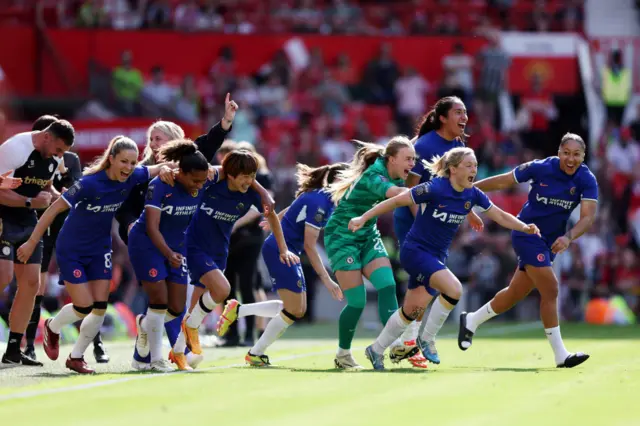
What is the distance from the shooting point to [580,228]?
1156 centimetres

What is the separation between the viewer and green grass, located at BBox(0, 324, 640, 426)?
748 centimetres

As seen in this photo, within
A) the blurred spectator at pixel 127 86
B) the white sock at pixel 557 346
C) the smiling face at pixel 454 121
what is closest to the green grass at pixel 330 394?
the white sock at pixel 557 346

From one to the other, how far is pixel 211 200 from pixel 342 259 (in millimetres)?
1286

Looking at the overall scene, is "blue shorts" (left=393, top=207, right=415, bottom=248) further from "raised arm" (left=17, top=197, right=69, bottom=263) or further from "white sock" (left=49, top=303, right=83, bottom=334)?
"raised arm" (left=17, top=197, right=69, bottom=263)

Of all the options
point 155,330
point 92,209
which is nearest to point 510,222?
point 155,330

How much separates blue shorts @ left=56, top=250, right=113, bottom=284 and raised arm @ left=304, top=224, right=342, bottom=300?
73.2 inches

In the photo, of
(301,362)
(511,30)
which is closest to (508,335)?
(301,362)

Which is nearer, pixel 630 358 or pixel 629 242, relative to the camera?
pixel 630 358

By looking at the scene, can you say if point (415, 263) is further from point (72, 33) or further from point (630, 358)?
point (72, 33)

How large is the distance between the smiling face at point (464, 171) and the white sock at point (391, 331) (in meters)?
1.25

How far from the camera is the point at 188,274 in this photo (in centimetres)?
1164

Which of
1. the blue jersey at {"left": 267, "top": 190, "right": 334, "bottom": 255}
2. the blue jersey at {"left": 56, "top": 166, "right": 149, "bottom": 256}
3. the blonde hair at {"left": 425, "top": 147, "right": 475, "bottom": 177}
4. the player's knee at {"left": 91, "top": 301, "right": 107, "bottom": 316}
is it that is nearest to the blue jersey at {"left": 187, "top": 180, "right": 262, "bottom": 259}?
the blue jersey at {"left": 267, "top": 190, "right": 334, "bottom": 255}

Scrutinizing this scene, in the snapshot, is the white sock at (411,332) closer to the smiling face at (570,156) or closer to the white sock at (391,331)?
the white sock at (391,331)

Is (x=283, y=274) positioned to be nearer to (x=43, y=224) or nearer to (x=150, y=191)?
(x=150, y=191)
